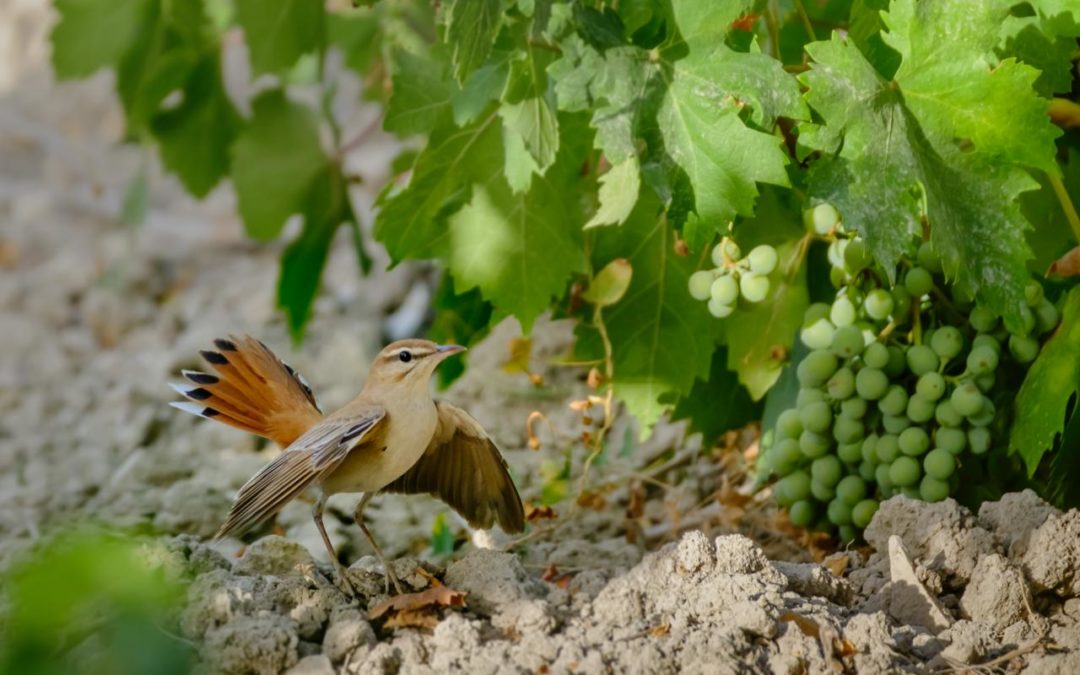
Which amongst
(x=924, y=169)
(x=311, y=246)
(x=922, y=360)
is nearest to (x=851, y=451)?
(x=922, y=360)

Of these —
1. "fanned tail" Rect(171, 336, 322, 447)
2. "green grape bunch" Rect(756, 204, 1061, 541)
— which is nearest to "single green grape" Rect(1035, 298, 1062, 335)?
"green grape bunch" Rect(756, 204, 1061, 541)

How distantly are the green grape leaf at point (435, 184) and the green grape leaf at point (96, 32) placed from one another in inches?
57.9

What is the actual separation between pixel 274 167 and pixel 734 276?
5.75 feet

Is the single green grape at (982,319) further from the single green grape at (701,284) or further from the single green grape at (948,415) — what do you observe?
the single green grape at (701,284)

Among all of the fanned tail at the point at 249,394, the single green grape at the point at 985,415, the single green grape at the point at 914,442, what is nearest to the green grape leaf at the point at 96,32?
the fanned tail at the point at 249,394

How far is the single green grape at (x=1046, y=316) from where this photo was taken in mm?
2652

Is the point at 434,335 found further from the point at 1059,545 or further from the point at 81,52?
the point at 1059,545

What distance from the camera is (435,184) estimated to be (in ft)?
10.00

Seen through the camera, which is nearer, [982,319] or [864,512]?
[982,319]

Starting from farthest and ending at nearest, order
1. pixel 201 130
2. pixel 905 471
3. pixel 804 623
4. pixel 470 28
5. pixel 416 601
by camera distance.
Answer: pixel 201 130 → pixel 905 471 → pixel 470 28 → pixel 416 601 → pixel 804 623

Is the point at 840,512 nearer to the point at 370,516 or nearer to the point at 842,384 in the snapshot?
the point at 842,384

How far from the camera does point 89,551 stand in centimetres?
95

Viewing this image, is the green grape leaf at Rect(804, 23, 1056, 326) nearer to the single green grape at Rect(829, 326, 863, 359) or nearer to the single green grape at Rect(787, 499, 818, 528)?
the single green grape at Rect(829, 326, 863, 359)

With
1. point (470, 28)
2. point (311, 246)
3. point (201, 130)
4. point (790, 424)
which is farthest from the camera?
point (201, 130)
